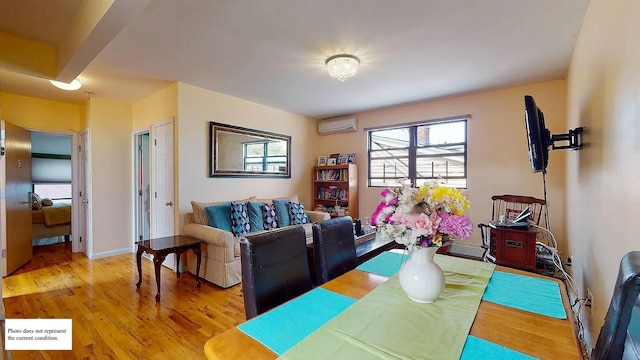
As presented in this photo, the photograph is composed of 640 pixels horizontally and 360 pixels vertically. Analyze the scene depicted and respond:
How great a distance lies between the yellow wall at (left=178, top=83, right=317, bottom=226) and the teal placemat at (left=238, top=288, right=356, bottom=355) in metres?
2.83

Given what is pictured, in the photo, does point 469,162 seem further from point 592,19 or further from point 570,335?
point 570,335

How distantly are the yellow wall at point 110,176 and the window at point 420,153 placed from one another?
4.11 m

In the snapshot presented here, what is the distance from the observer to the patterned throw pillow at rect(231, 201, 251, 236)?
3.38 metres

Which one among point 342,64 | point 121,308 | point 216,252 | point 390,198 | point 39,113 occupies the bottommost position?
point 121,308

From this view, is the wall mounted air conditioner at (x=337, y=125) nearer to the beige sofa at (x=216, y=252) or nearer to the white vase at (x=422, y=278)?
the beige sofa at (x=216, y=252)

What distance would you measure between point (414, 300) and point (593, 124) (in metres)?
1.71

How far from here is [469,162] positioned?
3.91m

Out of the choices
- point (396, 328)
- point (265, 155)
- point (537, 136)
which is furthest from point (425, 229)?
point (265, 155)

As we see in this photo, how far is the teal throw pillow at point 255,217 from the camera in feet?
11.7

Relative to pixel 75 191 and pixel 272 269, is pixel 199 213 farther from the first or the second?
pixel 75 191

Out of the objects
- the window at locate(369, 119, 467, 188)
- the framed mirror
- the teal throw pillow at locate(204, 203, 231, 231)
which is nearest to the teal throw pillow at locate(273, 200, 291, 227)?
the framed mirror

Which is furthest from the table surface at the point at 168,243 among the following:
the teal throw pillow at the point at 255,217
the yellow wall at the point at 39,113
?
the yellow wall at the point at 39,113

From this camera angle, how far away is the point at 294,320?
0.97 metres

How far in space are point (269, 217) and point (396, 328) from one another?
2990 mm
